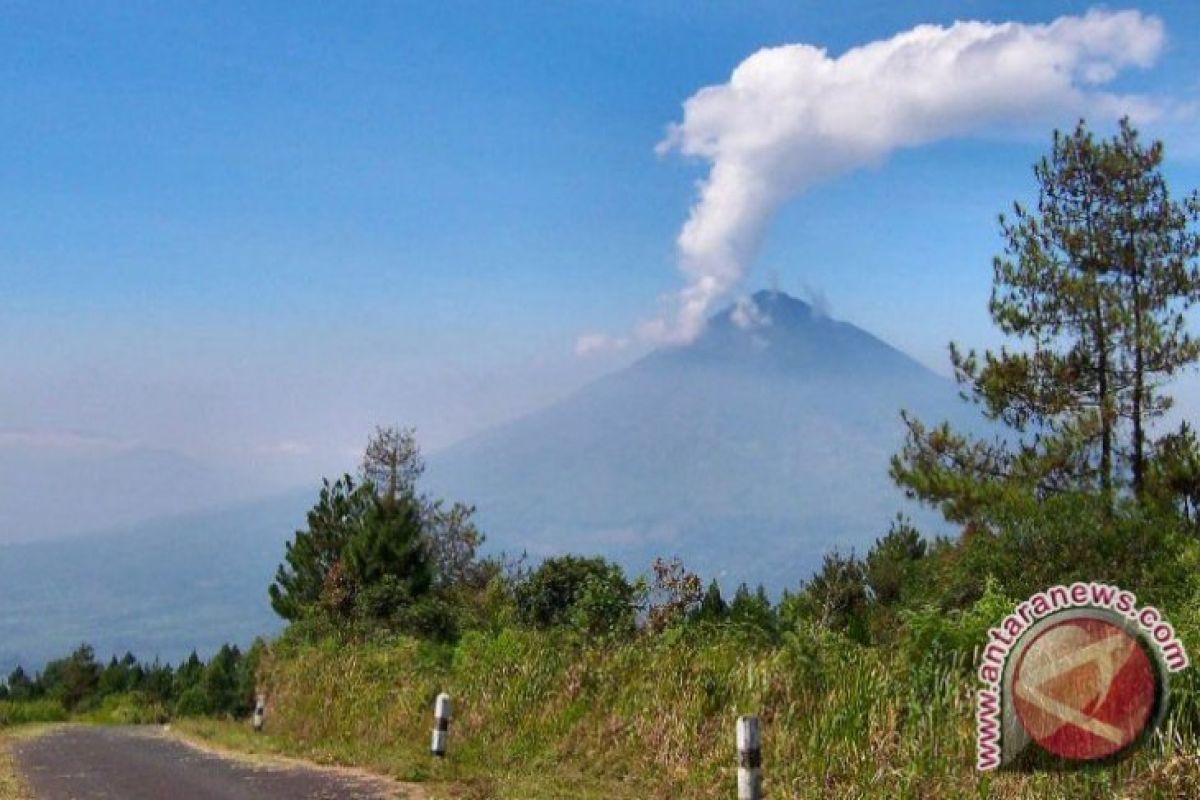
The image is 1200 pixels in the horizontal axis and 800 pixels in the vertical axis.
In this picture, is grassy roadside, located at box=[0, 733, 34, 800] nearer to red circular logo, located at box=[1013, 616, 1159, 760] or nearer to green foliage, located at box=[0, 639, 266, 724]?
red circular logo, located at box=[1013, 616, 1159, 760]

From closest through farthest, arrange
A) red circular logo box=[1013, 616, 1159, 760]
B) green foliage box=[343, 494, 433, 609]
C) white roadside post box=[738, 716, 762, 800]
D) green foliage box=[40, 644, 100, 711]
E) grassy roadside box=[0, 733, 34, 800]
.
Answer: red circular logo box=[1013, 616, 1159, 760]
white roadside post box=[738, 716, 762, 800]
grassy roadside box=[0, 733, 34, 800]
green foliage box=[343, 494, 433, 609]
green foliage box=[40, 644, 100, 711]

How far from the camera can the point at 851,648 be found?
10.7 m

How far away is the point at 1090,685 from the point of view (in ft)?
25.5

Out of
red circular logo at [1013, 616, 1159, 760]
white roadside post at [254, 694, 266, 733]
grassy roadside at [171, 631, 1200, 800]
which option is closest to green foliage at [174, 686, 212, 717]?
white roadside post at [254, 694, 266, 733]

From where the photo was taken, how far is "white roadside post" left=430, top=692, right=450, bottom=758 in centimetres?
1395

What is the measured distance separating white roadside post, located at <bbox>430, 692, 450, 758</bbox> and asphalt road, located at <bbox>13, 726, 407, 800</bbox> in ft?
4.39

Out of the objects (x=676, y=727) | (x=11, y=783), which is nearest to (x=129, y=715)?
(x=11, y=783)

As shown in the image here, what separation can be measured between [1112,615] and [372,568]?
30.3 metres

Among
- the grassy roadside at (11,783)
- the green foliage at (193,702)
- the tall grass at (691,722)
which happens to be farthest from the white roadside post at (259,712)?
the green foliage at (193,702)

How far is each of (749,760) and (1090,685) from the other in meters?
2.66

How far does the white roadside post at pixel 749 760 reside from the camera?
8805 millimetres

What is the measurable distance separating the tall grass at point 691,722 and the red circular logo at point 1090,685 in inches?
7.6

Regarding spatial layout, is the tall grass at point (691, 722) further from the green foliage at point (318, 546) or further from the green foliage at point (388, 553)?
the green foliage at point (318, 546)

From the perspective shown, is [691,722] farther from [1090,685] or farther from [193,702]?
[193,702]
